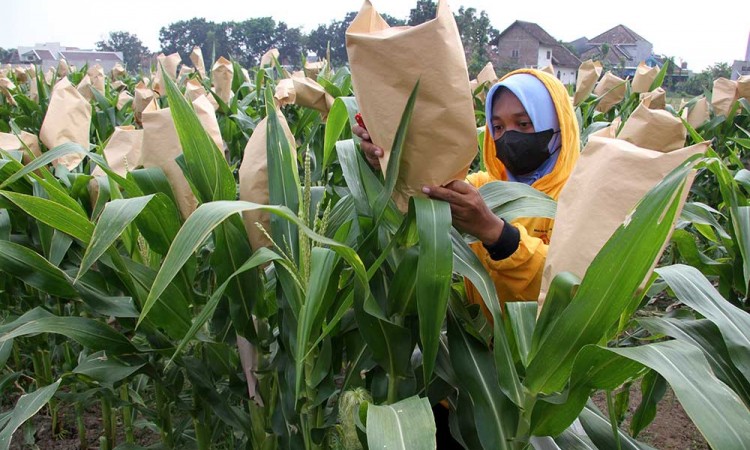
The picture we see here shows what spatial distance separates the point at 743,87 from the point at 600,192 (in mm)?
4756

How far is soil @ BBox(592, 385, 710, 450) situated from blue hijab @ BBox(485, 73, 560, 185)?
5.62 feet

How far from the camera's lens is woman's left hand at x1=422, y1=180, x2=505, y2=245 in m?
1.25

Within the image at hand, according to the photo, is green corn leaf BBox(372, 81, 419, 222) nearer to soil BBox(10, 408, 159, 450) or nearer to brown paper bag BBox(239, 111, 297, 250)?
brown paper bag BBox(239, 111, 297, 250)

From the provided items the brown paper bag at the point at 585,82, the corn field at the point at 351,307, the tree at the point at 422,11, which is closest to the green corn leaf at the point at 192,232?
the corn field at the point at 351,307

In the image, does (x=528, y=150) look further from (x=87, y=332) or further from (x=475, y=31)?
(x=475, y=31)

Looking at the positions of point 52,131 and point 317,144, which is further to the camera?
point 317,144

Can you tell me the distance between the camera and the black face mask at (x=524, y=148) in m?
1.75

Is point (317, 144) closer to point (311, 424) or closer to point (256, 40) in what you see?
point (311, 424)

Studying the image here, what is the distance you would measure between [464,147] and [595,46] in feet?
208

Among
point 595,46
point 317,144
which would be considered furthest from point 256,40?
point 317,144

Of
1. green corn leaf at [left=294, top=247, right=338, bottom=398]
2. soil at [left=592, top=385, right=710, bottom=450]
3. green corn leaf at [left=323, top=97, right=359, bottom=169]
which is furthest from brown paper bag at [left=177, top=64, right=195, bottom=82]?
green corn leaf at [left=294, top=247, right=338, bottom=398]


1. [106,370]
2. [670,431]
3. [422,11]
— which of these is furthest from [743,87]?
[422,11]

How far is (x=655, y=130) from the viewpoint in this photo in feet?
4.01

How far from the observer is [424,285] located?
1.15 meters
